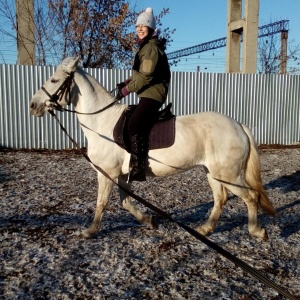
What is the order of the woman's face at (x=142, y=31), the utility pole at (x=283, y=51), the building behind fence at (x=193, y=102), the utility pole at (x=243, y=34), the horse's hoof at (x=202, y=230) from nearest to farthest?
1. the woman's face at (x=142, y=31)
2. the horse's hoof at (x=202, y=230)
3. the building behind fence at (x=193, y=102)
4. the utility pole at (x=243, y=34)
5. the utility pole at (x=283, y=51)

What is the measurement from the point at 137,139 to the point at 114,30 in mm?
12727

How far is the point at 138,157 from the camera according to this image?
4.18 metres

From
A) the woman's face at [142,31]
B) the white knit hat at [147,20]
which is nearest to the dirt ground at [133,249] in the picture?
the woman's face at [142,31]

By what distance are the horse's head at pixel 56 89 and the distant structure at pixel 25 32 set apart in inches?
401

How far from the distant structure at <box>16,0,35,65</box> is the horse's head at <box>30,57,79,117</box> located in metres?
10.2

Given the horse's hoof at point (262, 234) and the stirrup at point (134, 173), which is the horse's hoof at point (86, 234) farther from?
the horse's hoof at point (262, 234)

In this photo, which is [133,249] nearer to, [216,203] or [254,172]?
[216,203]

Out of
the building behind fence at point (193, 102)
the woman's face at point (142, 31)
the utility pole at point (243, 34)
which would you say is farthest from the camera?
the utility pole at point (243, 34)

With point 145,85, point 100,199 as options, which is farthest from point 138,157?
point 145,85

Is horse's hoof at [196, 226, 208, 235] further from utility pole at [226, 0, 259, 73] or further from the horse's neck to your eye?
utility pole at [226, 0, 259, 73]

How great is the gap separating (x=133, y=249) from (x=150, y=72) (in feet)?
6.97

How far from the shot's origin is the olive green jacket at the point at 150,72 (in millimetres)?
3932

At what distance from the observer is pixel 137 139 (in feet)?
13.5

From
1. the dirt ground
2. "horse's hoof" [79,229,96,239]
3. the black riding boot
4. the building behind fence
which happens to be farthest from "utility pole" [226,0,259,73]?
"horse's hoof" [79,229,96,239]
